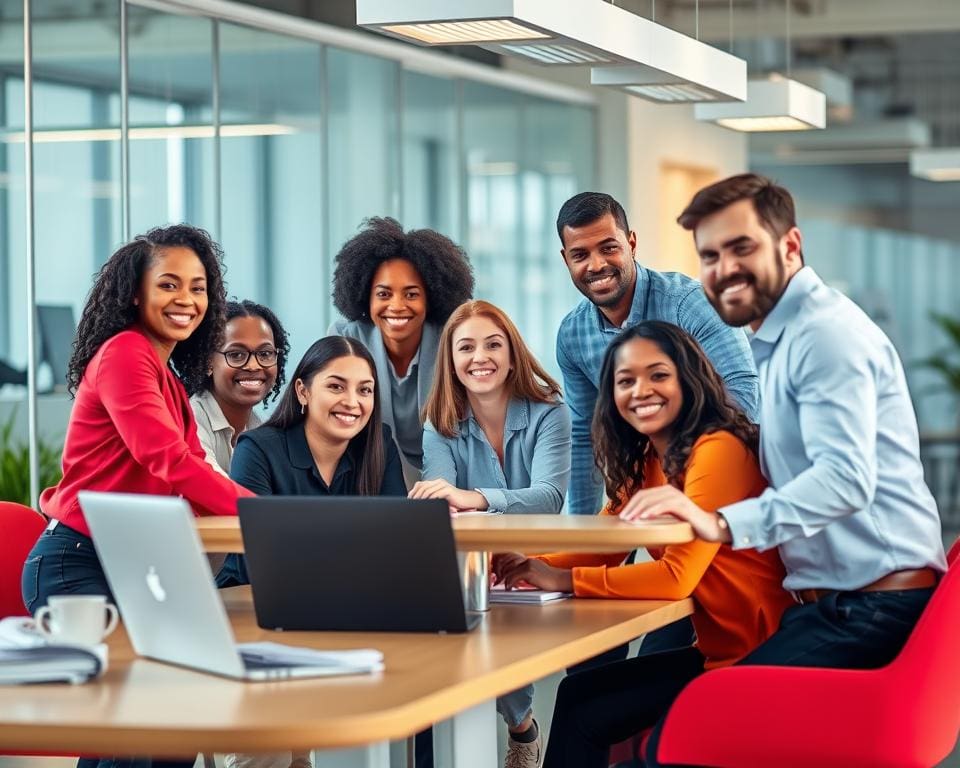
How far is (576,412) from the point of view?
4887mm

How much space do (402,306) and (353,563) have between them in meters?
1.91

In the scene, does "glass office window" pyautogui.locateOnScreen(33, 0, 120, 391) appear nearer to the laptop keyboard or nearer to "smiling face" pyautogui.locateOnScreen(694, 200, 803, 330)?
"smiling face" pyautogui.locateOnScreen(694, 200, 803, 330)

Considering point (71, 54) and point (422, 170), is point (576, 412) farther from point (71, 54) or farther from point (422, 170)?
point (422, 170)

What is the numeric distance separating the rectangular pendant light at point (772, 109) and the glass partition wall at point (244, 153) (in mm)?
2314

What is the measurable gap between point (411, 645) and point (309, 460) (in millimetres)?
1230

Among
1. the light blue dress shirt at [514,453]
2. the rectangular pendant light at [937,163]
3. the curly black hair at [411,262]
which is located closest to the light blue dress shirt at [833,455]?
the light blue dress shirt at [514,453]

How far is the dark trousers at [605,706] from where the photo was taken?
348cm

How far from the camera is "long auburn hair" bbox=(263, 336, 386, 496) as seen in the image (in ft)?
13.3

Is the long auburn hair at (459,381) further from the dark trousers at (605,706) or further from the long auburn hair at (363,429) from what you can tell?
the dark trousers at (605,706)

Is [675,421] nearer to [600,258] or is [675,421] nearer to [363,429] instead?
[363,429]

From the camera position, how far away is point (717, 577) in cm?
342

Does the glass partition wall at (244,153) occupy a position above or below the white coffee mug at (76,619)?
above

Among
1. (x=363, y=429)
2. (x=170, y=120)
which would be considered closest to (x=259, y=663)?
(x=363, y=429)

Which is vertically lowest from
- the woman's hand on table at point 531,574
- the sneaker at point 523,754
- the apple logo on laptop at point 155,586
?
the sneaker at point 523,754
